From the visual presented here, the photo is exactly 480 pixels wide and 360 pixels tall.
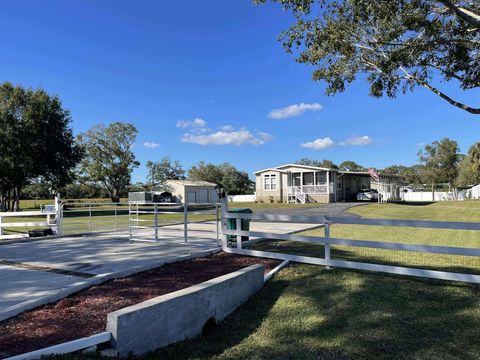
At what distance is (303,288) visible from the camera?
6168mm

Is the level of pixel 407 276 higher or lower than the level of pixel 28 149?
lower

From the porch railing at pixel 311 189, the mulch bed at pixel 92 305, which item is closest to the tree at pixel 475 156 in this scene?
the porch railing at pixel 311 189

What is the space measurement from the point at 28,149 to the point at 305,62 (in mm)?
27353

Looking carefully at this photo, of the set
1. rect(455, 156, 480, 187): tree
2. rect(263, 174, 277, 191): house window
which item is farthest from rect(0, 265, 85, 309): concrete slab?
rect(455, 156, 480, 187): tree

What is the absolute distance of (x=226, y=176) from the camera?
2889 inches

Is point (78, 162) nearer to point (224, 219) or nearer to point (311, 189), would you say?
point (311, 189)

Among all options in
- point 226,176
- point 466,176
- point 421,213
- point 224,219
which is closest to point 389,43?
point 224,219

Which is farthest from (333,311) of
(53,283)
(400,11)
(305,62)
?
(305,62)

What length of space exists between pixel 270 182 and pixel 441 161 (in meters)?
23.5

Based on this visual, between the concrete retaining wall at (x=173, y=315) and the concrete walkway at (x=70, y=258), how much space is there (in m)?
2.05

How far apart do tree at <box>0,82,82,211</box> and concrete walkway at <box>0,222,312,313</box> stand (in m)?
22.3

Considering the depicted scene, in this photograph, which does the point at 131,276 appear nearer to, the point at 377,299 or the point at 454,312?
the point at 377,299

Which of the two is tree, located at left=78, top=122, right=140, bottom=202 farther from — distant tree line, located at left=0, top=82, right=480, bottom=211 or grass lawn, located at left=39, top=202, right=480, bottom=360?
grass lawn, located at left=39, top=202, right=480, bottom=360

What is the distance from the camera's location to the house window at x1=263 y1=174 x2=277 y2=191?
140 feet
